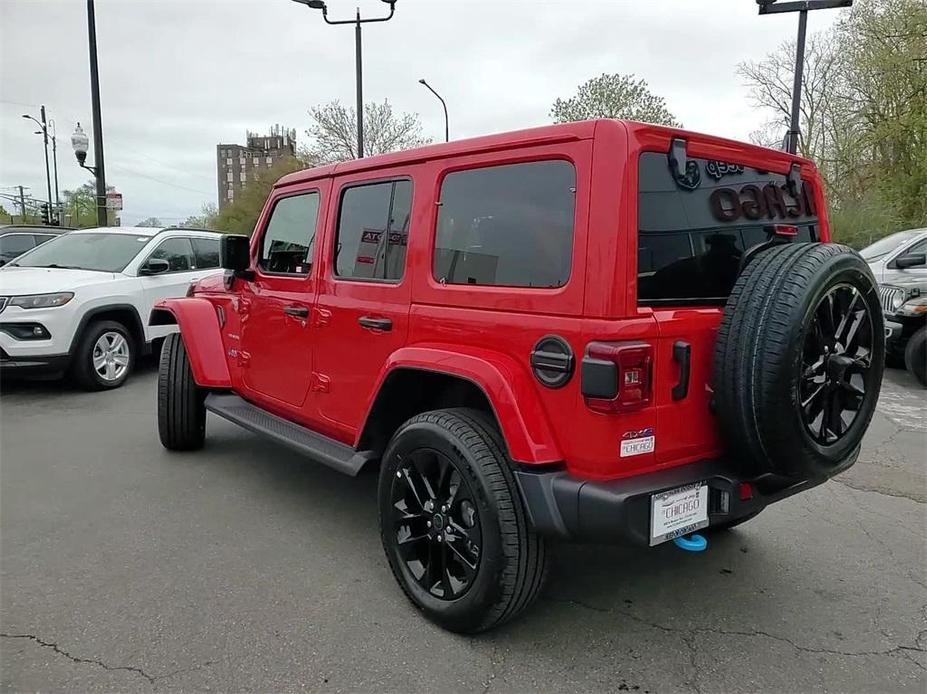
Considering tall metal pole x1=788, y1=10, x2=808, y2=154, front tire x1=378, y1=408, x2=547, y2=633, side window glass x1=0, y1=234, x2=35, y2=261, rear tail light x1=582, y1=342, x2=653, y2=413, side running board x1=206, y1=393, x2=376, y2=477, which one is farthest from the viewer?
side window glass x1=0, y1=234, x2=35, y2=261

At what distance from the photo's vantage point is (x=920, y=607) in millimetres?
2879

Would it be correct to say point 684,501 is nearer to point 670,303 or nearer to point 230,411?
point 670,303

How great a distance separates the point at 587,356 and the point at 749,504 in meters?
0.93

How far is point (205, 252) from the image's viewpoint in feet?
28.2

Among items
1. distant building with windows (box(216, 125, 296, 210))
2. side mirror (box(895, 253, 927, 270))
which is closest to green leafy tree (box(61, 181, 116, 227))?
distant building with windows (box(216, 125, 296, 210))

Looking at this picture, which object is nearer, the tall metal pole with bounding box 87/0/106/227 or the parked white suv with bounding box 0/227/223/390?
the parked white suv with bounding box 0/227/223/390

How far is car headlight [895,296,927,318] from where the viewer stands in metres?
7.41

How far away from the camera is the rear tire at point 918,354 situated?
7.46m

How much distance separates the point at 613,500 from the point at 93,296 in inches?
248

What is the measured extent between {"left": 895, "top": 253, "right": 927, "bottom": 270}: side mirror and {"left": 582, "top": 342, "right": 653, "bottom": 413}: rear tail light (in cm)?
768

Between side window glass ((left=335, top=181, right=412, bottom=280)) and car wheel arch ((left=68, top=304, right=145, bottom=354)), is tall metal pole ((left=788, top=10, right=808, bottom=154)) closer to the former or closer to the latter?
side window glass ((left=335, top=181, right=412, bottom=280))

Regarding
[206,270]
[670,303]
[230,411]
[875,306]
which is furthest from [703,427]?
[206,270]

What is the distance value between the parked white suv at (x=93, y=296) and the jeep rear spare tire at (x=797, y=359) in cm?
635

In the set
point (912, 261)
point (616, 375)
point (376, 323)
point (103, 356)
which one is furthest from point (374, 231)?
point (912, 261)
